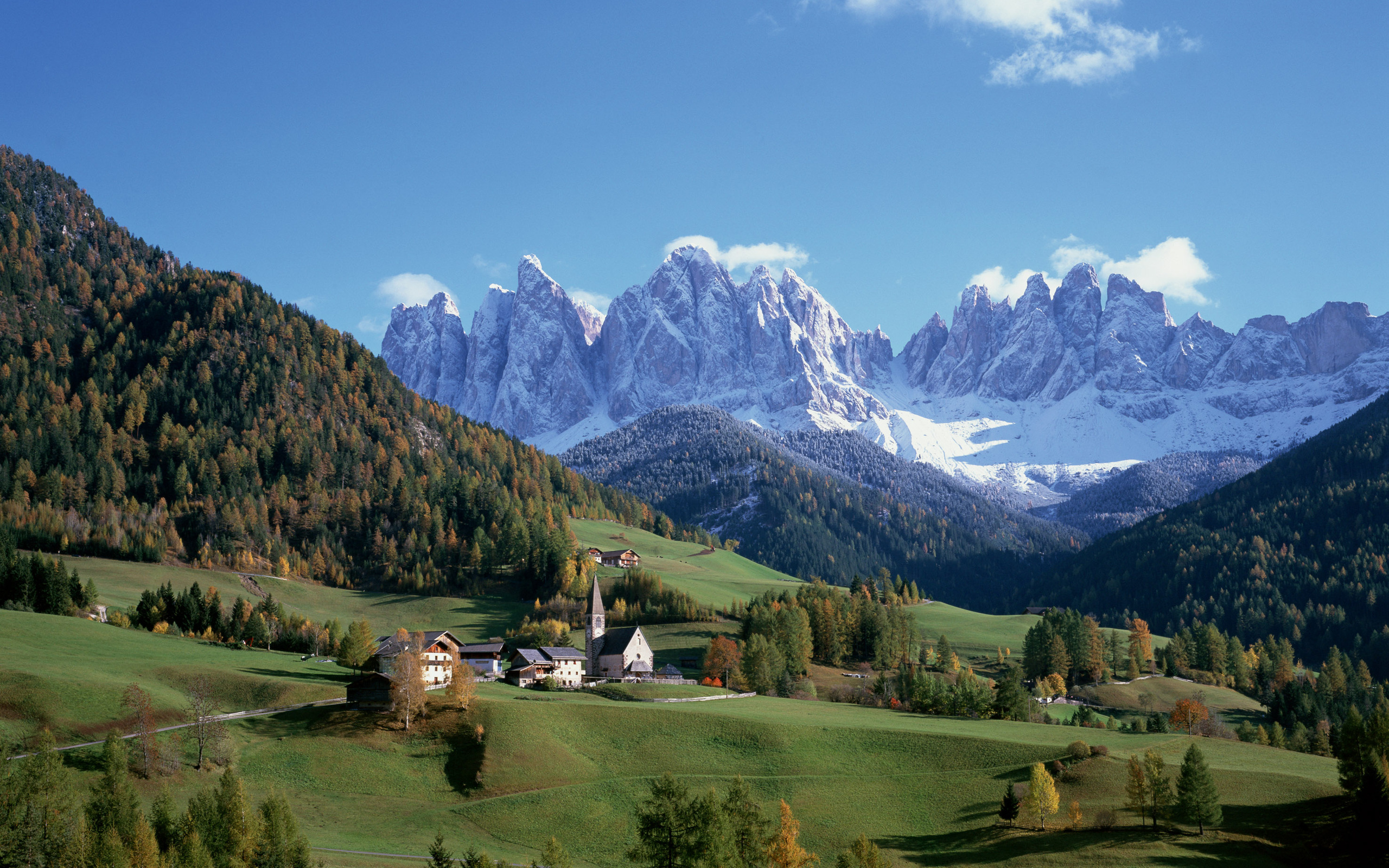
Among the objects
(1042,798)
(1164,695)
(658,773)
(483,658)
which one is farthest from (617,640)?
(1164,695)

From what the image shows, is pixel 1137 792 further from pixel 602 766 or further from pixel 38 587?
pixel 38 587

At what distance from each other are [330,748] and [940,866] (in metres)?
43.9

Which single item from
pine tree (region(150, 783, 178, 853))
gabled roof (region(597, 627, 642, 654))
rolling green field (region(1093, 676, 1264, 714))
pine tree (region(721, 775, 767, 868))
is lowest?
pine tree (region(150, 783, 178, 853))

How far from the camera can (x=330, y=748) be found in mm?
76625

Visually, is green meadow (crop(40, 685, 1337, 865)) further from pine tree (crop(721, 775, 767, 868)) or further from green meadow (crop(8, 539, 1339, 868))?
pine tree (crop(721, 775, 767, 868))

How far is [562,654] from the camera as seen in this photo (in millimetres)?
118062

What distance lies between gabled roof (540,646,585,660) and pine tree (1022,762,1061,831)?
61.4 meters

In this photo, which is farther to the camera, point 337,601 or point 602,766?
point 337,601

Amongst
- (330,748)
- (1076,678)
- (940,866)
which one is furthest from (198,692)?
(1076,678)

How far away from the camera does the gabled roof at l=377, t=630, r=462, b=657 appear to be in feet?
316

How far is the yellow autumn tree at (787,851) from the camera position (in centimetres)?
5744

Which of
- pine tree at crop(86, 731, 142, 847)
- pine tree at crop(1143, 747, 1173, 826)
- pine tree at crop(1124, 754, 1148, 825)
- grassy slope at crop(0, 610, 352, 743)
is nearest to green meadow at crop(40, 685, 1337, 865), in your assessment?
pine tree at crop(1124, 754, 1148, 825)

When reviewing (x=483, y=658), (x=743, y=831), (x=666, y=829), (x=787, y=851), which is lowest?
(x=787, y=851)

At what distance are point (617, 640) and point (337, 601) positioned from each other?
2077 inches
